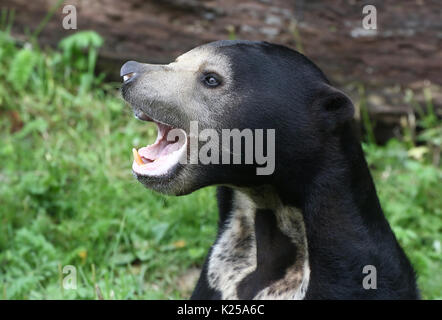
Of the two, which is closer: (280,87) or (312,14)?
(280,87)

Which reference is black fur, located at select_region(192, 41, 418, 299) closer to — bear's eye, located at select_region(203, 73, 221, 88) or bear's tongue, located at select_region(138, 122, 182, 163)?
bear's eye, located at select_region(203, 73, 221, 88)

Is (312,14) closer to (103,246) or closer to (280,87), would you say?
(103,246)

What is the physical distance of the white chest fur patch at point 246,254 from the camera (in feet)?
12.0

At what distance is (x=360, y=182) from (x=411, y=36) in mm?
3224

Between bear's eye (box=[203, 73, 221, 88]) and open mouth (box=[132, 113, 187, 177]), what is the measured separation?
252 mm

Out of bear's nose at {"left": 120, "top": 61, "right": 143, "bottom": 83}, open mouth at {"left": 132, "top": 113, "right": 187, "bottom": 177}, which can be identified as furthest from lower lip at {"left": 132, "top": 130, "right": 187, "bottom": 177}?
bear's nose at {"left": 120, "top": 61, "right": 143, "bottom": 83}

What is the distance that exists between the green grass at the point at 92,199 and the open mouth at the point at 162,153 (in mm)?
978

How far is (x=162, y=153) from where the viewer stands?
11.8 ft

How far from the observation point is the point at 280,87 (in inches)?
136

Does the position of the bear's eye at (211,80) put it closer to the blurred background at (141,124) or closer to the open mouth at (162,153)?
the open mouth at (162,153)

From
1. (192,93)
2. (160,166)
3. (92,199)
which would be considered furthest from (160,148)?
(92,199)

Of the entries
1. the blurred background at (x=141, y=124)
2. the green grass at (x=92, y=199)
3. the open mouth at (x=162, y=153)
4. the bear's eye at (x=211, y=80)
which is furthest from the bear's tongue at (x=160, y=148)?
the blurred background at (x=141, y=124)

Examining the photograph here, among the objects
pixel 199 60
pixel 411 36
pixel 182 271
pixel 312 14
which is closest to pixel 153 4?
pixel 312 14

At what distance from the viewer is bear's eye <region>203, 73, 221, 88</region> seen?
3479 millimetres
